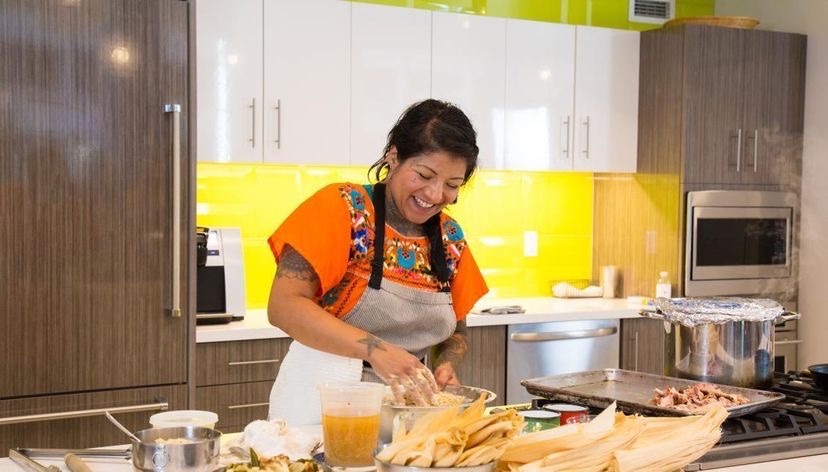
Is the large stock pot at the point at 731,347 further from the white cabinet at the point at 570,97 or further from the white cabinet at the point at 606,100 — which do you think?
the white cabinet at the point at 606,100

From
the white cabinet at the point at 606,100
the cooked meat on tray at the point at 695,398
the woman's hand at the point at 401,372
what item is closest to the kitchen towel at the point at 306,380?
the woman's hand at the point at 401,372

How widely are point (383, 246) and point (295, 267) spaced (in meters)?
0.23

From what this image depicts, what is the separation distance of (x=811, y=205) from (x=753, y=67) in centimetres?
73

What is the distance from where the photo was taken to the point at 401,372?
1988mm

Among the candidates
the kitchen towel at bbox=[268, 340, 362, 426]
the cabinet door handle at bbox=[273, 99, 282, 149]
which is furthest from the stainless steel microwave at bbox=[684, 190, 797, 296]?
the kitchen towel at bbox=[268, 340, 362, 426]

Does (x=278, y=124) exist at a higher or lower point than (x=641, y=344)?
higher

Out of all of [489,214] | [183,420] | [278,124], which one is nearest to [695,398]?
[183,420]

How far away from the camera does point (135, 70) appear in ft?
10.3

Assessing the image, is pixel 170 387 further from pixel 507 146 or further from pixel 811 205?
pixel 811 205

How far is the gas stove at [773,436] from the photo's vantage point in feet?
6.02

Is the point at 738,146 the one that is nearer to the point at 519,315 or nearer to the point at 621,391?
the point at 519,315

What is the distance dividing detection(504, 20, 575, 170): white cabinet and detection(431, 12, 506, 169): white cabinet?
0.05 meters

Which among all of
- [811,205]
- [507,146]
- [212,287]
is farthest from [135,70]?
[811,205]

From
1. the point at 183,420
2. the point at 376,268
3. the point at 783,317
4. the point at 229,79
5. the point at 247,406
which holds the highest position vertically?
the point at 229,79
